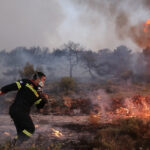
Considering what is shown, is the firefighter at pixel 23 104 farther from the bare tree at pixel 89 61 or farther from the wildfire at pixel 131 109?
the bare tree at pixel 89 61

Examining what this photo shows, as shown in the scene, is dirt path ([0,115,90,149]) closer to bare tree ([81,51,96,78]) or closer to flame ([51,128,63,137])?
flame ([51,128,63,137])

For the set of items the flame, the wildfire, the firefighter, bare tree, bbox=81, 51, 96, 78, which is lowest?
the flame

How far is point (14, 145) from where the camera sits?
3.65 meters

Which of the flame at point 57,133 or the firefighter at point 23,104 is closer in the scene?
the firefighter at point 23,104

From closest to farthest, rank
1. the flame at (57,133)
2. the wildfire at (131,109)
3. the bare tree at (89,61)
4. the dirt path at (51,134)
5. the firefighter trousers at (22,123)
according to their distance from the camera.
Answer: the firefighter trousers at (22,123) → the dirt path at (51,134) → the flame at (57,133) → the wildfire at (131,109) → the bare tree at (89,61)

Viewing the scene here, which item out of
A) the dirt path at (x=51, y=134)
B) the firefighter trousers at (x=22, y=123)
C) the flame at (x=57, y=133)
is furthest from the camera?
the flame at (x=57, y=133)

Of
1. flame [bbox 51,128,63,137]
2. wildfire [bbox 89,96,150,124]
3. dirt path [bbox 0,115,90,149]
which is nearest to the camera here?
dirt path [bbox 0,115,90,149]

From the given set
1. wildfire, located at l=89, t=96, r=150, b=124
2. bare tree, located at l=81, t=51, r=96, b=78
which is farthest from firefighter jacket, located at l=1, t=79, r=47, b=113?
bare tree, located at l=81, t=51, r=96, b=78

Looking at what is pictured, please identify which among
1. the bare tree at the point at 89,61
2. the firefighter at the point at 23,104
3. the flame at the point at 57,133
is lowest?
the flame at the point at 57,133

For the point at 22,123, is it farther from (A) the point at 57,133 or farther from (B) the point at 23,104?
(A) the point at 57,133

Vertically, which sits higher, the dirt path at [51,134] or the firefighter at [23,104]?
the firefighter at [23,104]

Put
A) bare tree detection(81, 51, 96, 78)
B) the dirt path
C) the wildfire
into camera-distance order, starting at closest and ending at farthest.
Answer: the dirt path → the wildfire → bare tree detection(81, 51, 96, 78)

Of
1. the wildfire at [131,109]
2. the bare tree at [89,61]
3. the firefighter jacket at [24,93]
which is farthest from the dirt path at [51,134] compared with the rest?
the bare tree at [89,61]

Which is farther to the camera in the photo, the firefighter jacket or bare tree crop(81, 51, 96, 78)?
bare tree crop(81, 51, 96, 78)
